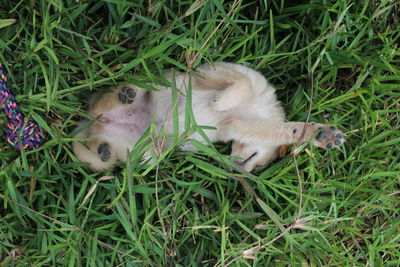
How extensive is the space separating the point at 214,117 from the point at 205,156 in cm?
32

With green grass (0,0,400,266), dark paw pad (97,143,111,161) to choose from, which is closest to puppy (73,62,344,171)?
dark paw pad (97,143,111,161)

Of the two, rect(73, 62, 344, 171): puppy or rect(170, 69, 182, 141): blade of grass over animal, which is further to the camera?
rect(73, 62, 344, 171): puppy

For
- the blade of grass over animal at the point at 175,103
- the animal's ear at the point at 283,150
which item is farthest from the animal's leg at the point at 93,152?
the animal's ear at the point at 283,150

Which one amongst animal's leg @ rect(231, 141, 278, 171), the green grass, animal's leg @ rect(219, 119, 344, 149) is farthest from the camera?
animal's leg @ rect(231, 141, 278, 171)

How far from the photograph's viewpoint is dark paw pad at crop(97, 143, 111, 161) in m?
2.27

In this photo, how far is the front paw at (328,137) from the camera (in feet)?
7.50

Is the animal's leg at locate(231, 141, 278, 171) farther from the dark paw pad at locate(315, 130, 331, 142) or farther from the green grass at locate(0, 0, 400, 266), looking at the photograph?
the dark paw pad at locate(315, 130, 331, 142)

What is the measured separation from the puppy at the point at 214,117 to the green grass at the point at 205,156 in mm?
114

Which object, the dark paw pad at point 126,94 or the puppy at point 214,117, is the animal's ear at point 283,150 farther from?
the dark paw pad at point 126,94

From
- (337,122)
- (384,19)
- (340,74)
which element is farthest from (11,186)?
(384,19)

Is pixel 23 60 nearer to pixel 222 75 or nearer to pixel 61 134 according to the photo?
pixel 61 134

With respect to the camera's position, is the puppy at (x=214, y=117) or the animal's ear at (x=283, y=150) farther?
the animal's ear at (x=283, y=150)

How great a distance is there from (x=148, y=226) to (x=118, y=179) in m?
0.38

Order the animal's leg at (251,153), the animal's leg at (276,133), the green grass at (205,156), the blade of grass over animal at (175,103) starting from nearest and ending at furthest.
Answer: the blade of grass over animal at (175,103), the green grass at (205,156), the animal's leg at (276,133), the animal's leg at (251,153)
